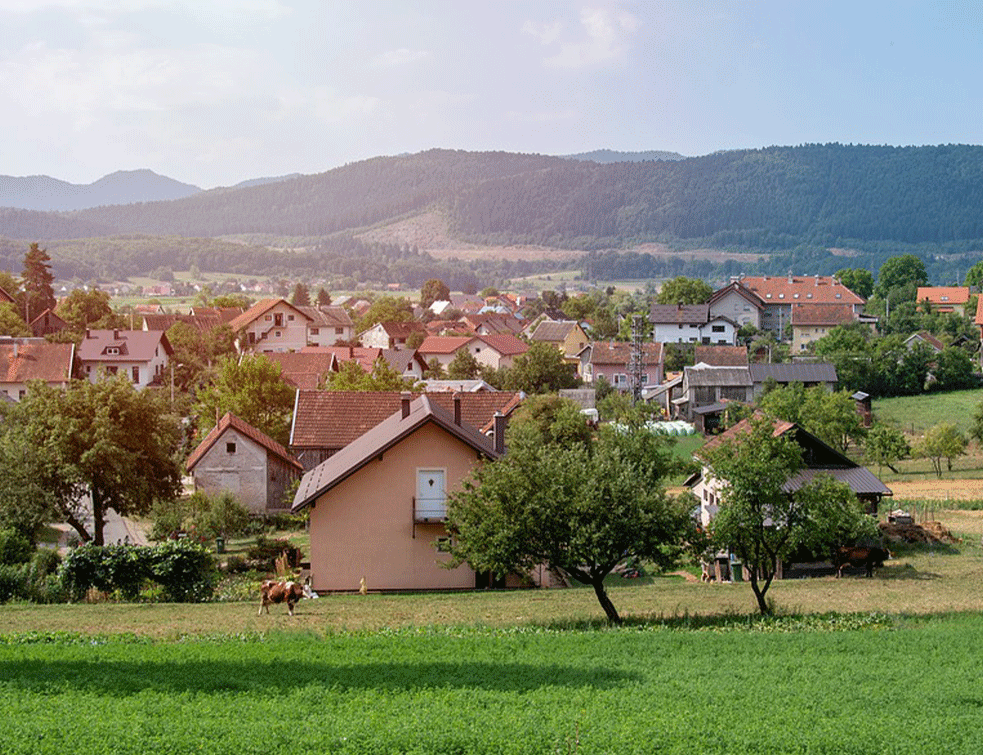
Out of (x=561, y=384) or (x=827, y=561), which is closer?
(x=827, y=561)

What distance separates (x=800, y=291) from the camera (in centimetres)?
13400

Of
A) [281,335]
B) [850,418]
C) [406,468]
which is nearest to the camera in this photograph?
[406,468]

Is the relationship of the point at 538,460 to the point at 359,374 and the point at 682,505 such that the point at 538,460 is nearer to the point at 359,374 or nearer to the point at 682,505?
the point at 682,505

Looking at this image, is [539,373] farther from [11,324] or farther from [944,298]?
[944,298]

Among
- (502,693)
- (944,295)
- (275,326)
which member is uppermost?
(944,295)

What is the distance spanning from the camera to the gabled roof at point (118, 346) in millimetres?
75500

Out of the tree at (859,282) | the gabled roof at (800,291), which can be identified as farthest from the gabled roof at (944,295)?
the tree at (859,282)

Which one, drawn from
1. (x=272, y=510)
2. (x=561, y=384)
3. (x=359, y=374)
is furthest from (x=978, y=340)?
(x=272, y=510)

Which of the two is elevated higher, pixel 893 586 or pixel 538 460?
pixel 538 460

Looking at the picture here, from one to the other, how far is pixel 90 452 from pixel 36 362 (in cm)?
3586

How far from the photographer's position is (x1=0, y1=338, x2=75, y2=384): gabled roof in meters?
64.9

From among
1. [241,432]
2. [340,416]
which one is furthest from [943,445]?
[241,432]

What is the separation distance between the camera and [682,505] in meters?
22.4

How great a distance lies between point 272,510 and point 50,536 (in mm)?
7892
